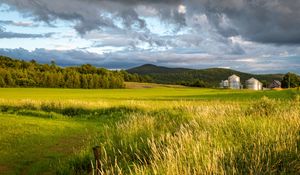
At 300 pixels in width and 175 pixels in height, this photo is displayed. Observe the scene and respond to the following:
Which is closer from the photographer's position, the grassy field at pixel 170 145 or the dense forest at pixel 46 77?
the grassy field at pixel 170 145

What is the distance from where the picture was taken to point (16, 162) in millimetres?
12734

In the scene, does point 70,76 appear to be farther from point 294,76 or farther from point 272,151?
point 272,151

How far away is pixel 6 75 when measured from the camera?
112312 mm

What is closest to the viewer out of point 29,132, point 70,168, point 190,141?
point 190,141

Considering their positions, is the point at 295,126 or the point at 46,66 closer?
the point at 295,126

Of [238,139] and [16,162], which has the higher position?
[238,139]

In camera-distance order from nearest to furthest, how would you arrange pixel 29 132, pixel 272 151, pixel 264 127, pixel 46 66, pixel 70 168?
pixel 272 151
pixel 264 127
pixel 70 168
pixel 29 132
pixel 46 66

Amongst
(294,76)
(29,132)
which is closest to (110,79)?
(294,76)

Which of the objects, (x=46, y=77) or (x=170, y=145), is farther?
(x=46, y=77)

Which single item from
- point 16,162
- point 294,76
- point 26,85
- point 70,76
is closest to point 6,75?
point 26,85

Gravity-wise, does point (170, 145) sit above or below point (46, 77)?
above

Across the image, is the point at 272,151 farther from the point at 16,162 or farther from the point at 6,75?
the point at 6,75

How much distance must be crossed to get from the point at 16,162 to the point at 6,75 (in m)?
107

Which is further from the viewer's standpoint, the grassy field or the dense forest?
the dense forest
